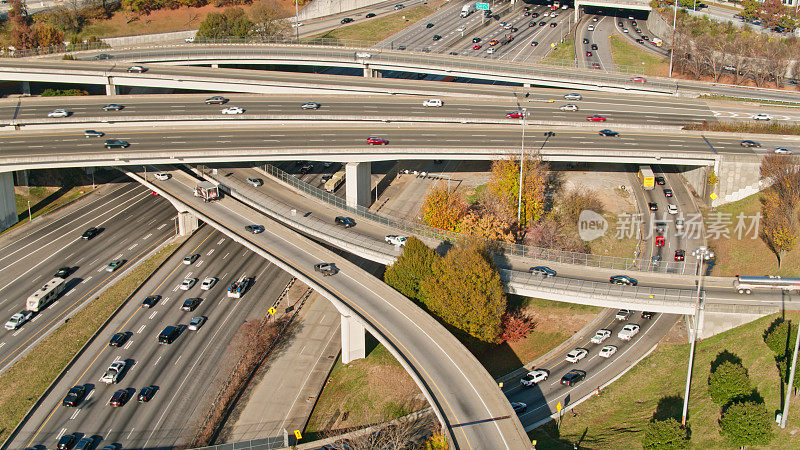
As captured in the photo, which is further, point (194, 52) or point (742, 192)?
point (194, 52)

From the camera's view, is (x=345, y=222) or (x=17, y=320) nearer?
(x=17, y=320)

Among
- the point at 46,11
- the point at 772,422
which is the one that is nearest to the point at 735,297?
the point at 772,422

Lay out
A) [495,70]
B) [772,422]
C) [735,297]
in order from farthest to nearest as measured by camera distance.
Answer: [495,70] → [735,297] → [772,422]

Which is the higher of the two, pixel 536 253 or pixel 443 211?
pixel 443 211

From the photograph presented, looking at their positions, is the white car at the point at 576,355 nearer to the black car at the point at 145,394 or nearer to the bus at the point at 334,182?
the black car at the point at 145,394

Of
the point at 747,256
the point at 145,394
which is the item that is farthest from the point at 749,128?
the point at 145,394

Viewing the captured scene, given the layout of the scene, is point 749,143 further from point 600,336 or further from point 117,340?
point 117,340

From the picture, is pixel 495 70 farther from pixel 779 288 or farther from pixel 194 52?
pixel 779 288

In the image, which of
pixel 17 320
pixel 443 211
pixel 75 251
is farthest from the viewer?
pixel 75 251
